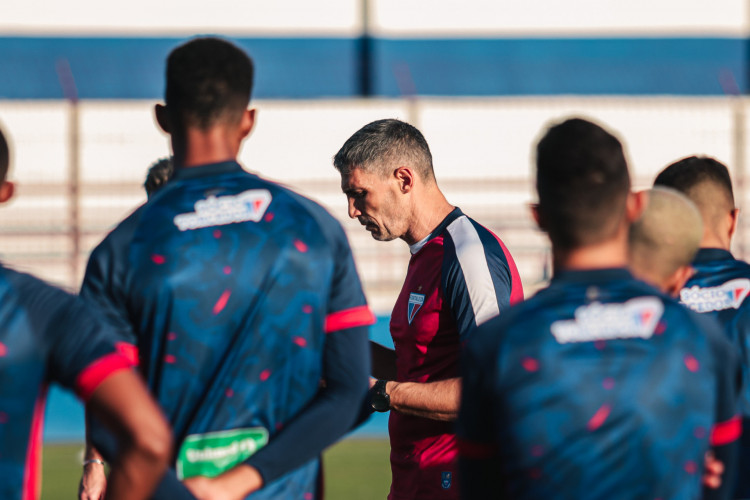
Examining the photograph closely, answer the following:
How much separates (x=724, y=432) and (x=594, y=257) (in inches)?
18.4

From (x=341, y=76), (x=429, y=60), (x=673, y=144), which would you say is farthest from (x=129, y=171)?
(x=673, y=144)

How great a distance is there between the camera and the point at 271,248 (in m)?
2.30

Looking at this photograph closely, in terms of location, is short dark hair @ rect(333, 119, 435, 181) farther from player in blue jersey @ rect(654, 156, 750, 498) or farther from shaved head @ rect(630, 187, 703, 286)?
shaved head @ rect(630, 187, 703, 286)

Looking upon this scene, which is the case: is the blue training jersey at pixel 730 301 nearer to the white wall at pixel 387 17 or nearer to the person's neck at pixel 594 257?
the person's neck at pixel 594 257

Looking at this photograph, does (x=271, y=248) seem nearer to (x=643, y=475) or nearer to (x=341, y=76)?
(x=643, y=475)

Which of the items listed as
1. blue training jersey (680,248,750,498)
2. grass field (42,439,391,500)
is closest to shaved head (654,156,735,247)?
blue training jersey (680,248,750,498)

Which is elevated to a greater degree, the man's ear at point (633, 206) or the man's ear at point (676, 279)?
the man's ear at point (633, 206)

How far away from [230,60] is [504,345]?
0.98m

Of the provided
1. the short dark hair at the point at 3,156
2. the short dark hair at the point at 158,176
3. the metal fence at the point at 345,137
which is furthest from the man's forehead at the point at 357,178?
the metal fence at the point at 345,137

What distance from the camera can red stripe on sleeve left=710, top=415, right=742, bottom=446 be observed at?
206 cm

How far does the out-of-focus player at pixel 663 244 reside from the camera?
8.19ft

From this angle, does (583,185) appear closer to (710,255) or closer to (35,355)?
(35,355)

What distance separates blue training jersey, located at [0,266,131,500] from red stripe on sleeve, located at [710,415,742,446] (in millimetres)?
1209

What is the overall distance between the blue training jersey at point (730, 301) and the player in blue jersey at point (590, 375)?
112 centimetres
